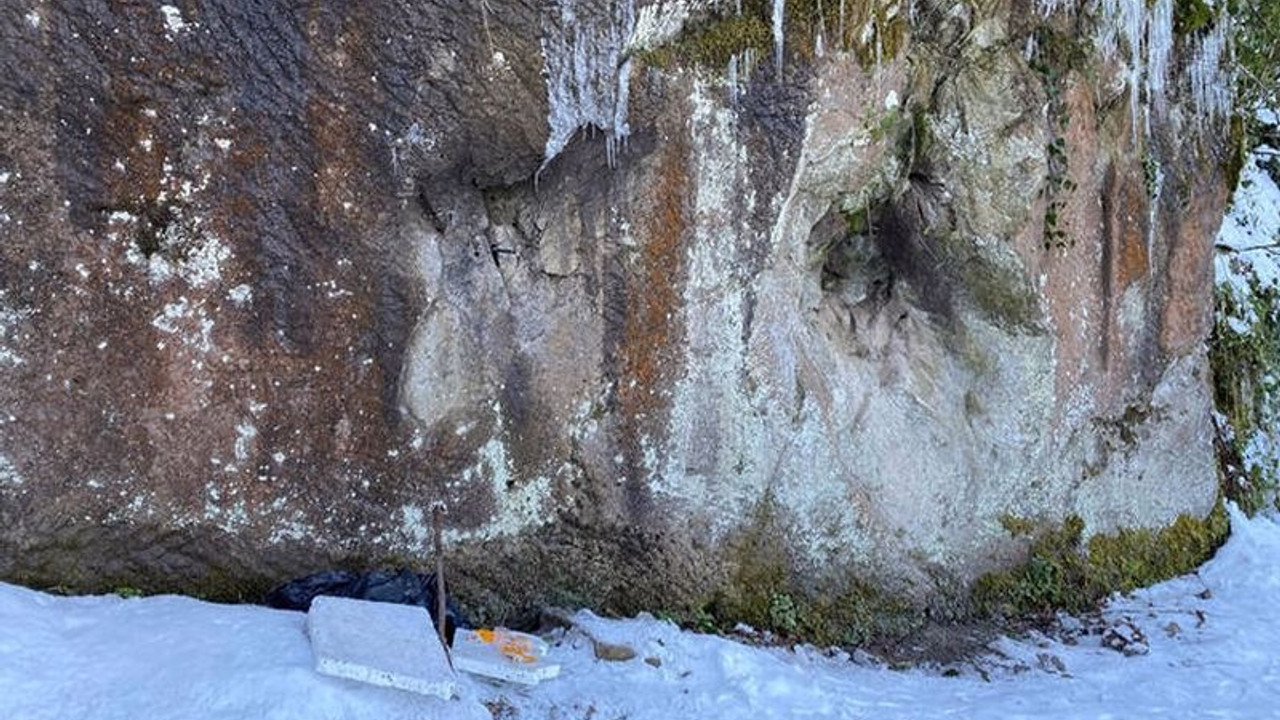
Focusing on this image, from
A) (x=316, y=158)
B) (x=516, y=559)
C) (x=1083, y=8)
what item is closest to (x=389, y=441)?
(x=516, y=559)

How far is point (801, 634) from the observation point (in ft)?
19.5

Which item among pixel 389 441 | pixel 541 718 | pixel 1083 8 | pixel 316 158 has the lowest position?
pixel 541 718

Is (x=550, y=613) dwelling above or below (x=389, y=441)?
below

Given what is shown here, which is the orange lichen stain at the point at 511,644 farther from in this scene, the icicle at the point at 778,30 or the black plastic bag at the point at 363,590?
the icicle at the point at 778,30

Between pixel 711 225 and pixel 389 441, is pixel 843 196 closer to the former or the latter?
pixel 711 225

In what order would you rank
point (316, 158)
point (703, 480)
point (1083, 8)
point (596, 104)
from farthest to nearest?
point (1083, 8) < point (703, 480) < point (596, 104) < point (316, 158)

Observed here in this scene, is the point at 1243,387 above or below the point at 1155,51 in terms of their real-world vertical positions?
below

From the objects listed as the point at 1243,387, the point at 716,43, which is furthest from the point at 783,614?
the point at 1243,387

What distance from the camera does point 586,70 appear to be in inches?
211

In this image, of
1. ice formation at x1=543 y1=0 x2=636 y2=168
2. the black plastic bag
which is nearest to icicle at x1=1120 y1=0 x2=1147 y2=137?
ice formation at x1=543 y1=0 x2=636 y2=168

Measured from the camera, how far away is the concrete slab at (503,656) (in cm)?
458

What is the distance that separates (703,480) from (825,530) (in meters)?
0.74

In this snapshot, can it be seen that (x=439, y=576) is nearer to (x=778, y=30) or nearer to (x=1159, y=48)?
(x=778, y=30)

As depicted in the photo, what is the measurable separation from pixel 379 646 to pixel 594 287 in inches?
83.9
